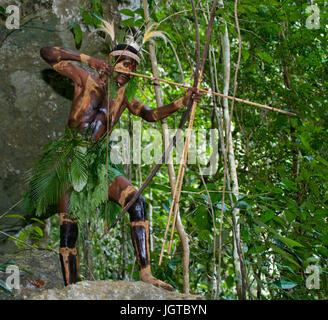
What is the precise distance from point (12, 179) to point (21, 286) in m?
0.93

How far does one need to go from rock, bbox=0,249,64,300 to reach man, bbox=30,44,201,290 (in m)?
0.41

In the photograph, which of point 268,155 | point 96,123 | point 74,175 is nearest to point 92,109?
point 96,123

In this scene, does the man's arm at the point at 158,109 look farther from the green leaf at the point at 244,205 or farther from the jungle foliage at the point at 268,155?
the green leaf at the point at 244,205

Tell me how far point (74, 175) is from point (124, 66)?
64 cm

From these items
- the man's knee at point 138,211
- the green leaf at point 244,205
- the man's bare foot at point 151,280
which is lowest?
the man's bare foot at point 151,280

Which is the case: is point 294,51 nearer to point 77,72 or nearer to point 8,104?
point 77,72

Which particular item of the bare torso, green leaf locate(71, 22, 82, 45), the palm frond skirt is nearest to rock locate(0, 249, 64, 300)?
the palm frond skirt

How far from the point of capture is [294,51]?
3490 mm

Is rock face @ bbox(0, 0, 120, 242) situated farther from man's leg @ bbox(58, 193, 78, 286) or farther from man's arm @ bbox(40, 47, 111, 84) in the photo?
man's leg @ bbox(58, 193, 78, 286)

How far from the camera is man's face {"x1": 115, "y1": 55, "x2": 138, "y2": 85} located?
2.21 metres

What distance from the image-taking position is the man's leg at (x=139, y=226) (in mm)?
2037

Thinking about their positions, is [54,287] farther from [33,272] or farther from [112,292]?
[112,292]

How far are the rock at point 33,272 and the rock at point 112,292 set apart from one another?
71cm

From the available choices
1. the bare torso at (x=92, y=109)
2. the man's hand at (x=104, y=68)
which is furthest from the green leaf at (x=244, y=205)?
the man's hand at (x=104, y=68)
